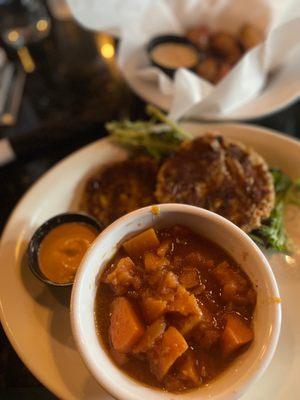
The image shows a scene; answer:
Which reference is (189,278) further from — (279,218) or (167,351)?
(279,218)

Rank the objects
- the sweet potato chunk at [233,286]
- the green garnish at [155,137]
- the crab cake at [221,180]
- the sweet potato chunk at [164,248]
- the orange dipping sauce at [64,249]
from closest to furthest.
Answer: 1. the sweet potato chunk at [233,286]
2. the sweet potato chunk at [164,248]
3. the orange dipping sauce at [64,249]
4. the crab cake at [221,180]
5. the green garnish at [155,137]

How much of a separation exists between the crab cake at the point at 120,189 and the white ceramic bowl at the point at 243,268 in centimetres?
51

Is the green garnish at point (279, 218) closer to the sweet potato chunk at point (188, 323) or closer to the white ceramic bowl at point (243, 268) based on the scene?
the white ceramic bowl at point (243, 268)

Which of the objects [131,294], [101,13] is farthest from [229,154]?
[101,13]

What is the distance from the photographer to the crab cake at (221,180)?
83.4 inches

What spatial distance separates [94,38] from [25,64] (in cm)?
66

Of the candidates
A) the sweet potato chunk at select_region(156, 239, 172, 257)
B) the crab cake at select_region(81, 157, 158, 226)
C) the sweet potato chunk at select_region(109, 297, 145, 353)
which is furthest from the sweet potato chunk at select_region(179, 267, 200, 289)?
the crab cake at select_region(81, 157, 158, 226)

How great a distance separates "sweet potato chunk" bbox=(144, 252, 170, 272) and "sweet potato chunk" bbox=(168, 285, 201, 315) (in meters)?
0.15

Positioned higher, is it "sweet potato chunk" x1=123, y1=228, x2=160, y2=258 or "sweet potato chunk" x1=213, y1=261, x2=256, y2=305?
"sweet potato chunk" x1=123, y1=228, x2=160, y2=258

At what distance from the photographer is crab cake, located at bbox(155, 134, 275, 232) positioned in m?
2.12

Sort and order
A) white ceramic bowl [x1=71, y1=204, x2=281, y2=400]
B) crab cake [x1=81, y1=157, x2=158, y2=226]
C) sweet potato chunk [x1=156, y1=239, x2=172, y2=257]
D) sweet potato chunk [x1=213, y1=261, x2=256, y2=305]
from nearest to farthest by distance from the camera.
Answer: white ceramic bowl [x1=71, y1=204, x2=281, y2=400], sweet potato chunk [x1=213, y1=261, x2=256, y2=305], sweet potato chunk [x1=156, y1=239, x2=172, y2=257], crab cake [x1=81, y1=157, x2=158, y2=226]

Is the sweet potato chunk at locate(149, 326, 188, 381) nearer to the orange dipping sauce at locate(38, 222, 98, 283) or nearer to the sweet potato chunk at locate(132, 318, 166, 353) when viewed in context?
the sweet potato chunk at locate(132, 318, 166, 353)

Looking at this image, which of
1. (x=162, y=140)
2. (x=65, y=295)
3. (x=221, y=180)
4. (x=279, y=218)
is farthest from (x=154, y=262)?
(x=162, y=140)

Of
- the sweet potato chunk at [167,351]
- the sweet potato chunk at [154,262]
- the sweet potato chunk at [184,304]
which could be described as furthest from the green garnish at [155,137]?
the sweet potato chunk at [167,351]
